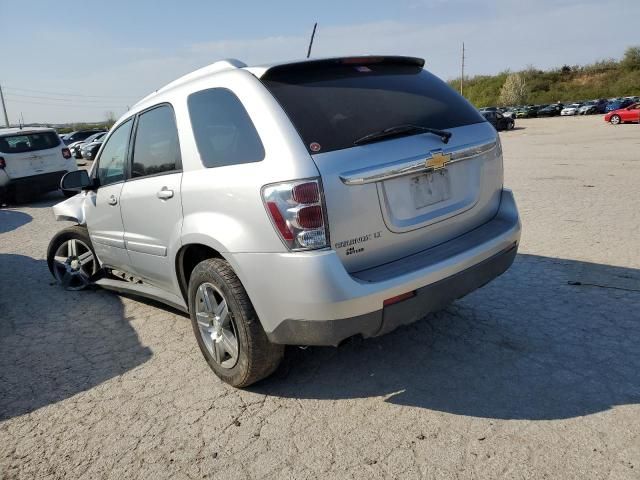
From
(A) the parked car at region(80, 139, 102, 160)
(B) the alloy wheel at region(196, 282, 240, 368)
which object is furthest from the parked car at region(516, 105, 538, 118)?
(B) the alloy wheel at region(196, 282, 240, 368)

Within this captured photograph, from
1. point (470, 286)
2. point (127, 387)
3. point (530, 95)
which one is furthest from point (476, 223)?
point (530, 95)

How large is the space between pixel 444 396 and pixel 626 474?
0.93 m

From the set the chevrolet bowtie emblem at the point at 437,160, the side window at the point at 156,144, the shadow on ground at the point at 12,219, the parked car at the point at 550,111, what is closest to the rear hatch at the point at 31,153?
the shadow on ground at the point at 12,219

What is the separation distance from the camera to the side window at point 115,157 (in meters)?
4.00

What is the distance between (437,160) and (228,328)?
1586 millimetres

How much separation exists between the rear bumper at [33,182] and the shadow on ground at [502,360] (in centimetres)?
1093

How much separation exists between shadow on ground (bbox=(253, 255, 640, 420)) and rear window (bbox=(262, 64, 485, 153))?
1484mm

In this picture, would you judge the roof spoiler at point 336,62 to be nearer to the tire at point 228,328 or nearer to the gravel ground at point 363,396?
the tire at point 228,328

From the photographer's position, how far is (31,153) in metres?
11.8

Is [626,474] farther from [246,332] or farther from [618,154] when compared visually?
[618,154]

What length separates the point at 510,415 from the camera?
102 inches

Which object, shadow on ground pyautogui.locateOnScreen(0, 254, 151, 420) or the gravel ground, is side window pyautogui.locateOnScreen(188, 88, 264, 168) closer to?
the gravel ground

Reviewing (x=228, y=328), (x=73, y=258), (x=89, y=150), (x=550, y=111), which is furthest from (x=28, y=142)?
(x=550, y=111)

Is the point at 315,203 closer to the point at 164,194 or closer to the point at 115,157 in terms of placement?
the point at 164,194
